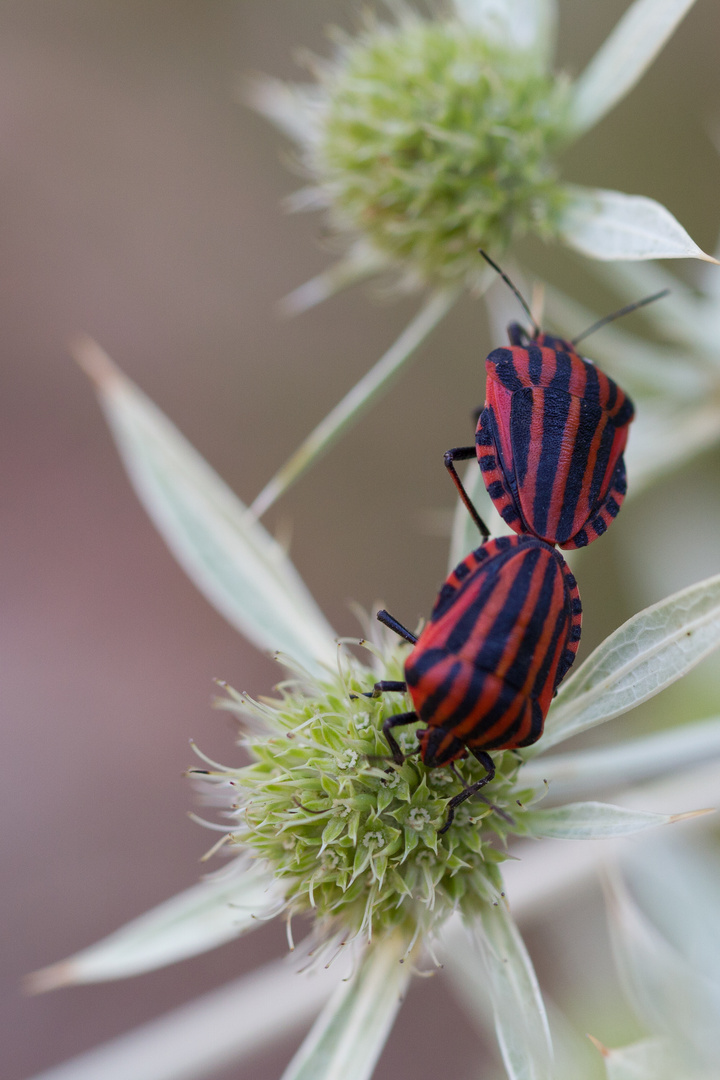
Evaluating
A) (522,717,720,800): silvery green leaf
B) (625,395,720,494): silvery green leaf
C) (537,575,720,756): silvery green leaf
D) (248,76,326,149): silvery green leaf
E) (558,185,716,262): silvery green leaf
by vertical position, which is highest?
(248,76,326,149): silvery green leaf

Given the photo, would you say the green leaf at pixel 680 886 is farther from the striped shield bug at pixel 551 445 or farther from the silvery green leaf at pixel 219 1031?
the striped shield bug at pixel 551 445

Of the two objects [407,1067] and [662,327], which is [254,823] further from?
[407,1067]

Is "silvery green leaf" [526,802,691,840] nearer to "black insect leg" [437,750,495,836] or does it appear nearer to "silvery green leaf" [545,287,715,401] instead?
"black insect leg" [437,750,495,836]

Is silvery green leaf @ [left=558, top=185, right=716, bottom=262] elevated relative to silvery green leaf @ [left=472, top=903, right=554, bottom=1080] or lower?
elevated

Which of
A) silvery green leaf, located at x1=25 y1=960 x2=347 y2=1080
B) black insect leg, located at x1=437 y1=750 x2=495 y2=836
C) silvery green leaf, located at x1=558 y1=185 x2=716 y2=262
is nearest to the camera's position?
black insect leg, located at x1=437 y1=750 x2=495 y2=836

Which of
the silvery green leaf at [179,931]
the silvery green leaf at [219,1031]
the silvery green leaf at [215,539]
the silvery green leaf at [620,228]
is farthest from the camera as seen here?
the silvery green leaf at [219,1031]

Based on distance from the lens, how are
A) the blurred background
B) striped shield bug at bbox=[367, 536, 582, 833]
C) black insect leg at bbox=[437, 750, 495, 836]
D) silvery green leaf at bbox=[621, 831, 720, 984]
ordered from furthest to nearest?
the blurred background, silvery green leaf at bbox=[621, 831, 720, 984], black insect leg at bbox=[437, 750, 495, 836], striped shield bug at bbox=[367, 536, 582, 833]

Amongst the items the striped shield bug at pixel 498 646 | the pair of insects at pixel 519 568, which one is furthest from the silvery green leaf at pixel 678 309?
the striped shield bug at pixel 498 646

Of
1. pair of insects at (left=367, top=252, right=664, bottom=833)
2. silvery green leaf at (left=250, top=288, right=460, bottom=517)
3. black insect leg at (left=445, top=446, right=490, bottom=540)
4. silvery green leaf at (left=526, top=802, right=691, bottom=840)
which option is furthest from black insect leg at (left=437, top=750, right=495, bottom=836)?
silvery green leaf at (left=250, top=288, right=460, bottom=517)
